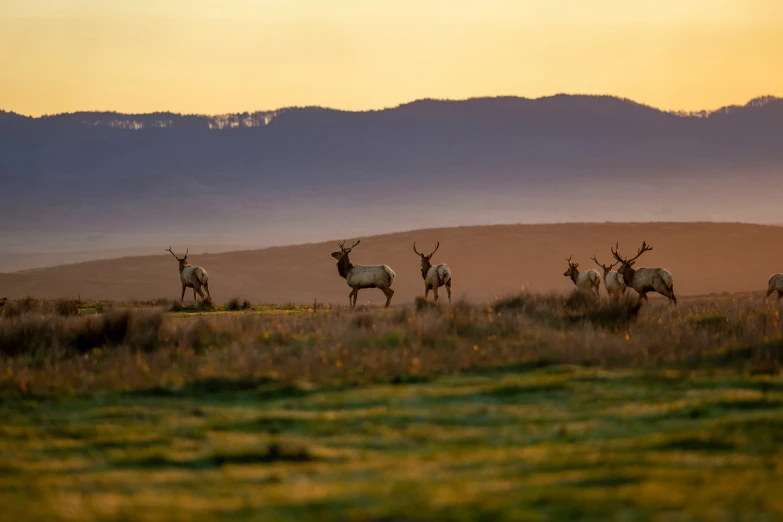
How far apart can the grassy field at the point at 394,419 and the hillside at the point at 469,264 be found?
47.6m

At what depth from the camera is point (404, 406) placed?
527 inches

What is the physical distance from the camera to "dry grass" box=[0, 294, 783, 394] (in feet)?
52.1

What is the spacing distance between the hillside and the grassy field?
1873 inches

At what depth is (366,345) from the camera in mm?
18250

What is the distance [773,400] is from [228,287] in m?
65.3

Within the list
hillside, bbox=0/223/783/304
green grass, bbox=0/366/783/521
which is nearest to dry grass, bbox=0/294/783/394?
green grass, bbox=0/366/783/521

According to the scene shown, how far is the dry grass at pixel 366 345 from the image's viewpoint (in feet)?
52.1

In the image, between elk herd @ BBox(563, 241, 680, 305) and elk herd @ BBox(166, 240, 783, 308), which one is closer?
elk herd @ BBox(563, 241, 680, 305)

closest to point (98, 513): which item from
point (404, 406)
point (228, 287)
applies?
point (404, 406)

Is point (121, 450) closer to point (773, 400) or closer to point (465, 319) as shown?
point (773, 400)

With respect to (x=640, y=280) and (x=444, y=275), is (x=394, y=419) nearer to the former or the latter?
(x=640, y=280)

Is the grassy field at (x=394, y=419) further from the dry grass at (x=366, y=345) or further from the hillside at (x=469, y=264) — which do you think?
the hillside at (x=469, y=264)

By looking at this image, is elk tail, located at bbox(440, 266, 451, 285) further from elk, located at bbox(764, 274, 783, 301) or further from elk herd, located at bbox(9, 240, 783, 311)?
elk, located at bbox(764, 274, 783, 301)

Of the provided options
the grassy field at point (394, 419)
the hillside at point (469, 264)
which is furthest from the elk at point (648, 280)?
the hillside at point (469, 264)
